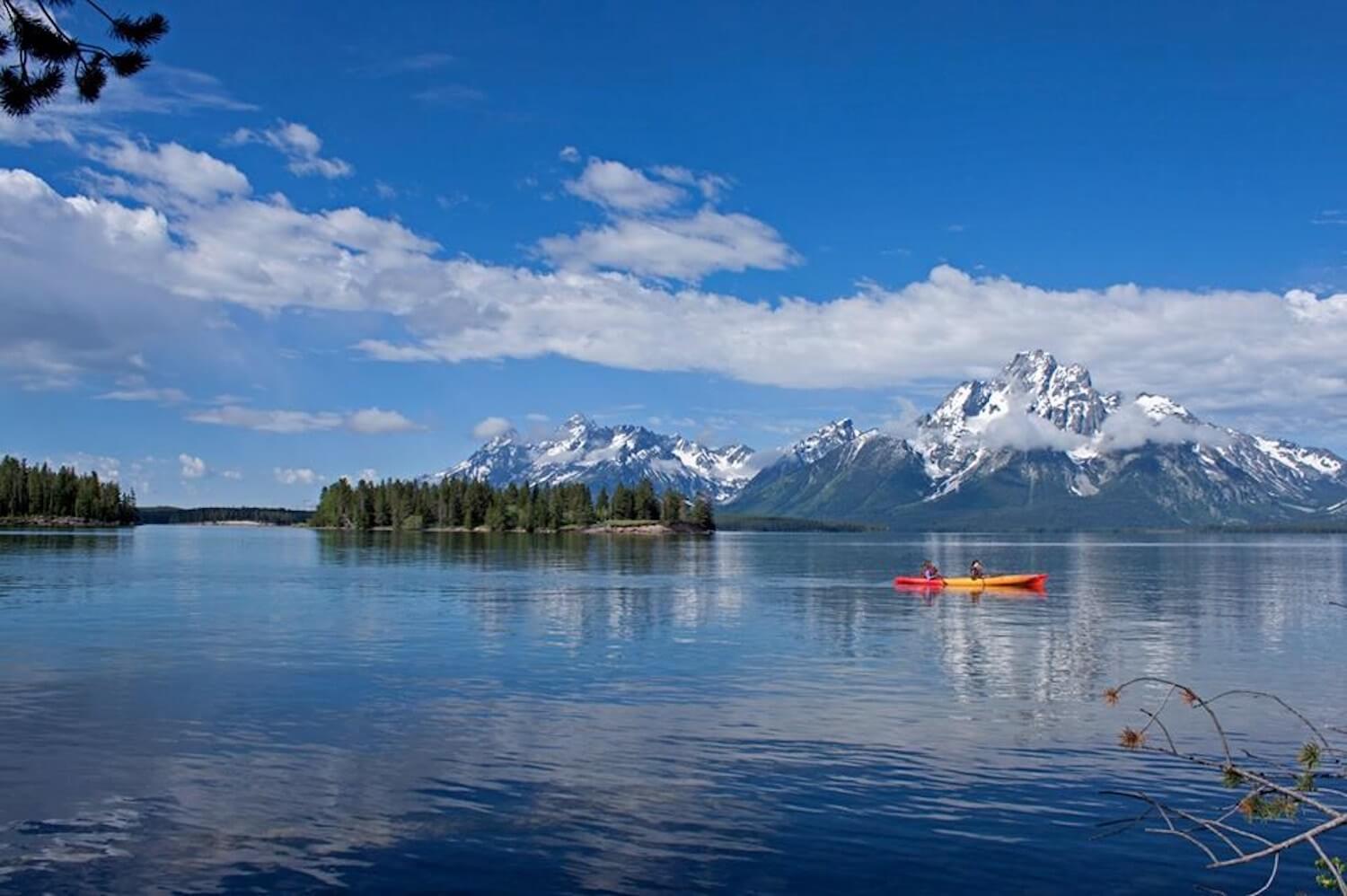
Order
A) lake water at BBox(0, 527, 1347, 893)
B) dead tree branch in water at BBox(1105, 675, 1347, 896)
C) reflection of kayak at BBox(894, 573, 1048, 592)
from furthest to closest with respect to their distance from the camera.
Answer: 1. reflection of kayak at BBox(894, 573, 1048, 592)
2. lake water at BBox(0, 527, 1347, 893)
3. dead tree branch in water at BBox(1105, 675, 1347, 896)

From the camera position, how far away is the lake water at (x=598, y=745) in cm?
2322

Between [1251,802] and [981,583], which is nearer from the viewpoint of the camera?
[1251,802]

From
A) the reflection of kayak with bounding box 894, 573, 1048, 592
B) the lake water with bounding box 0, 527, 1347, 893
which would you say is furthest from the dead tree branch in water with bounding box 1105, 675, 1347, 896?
the reflection of kayak with bounding box 894, 573, 1048, 592

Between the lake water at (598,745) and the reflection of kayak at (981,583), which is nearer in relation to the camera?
the lake water at (598,745)

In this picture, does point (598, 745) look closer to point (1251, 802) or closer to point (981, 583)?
point (1251, 802)

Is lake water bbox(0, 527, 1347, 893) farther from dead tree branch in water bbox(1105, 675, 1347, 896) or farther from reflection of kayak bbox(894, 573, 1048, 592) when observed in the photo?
reflection of kayak bbox(894, 573, 1048, 592)

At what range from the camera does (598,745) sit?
3441cm

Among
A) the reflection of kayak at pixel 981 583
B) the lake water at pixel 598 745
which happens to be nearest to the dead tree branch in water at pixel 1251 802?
the lake water at pixel 598 745

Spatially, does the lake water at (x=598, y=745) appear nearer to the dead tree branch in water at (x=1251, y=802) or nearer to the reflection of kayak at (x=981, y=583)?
the dead tree branch in water at (x=1251, y=802)

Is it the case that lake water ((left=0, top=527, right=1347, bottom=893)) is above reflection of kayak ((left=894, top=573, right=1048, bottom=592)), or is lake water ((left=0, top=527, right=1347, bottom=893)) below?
above

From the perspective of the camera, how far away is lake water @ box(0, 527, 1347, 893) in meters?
23.2

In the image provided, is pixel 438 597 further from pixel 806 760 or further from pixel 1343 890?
pixel 1343 890

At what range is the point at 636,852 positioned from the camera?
78.2ft

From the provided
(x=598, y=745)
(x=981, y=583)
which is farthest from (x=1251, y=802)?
(x=981, y=583)
